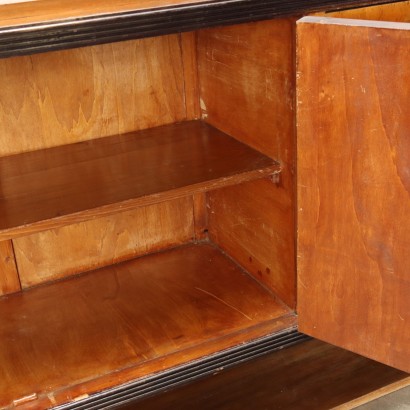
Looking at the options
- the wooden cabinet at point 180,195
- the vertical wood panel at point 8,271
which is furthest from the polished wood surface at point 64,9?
the vertical wood panel at point 8,271

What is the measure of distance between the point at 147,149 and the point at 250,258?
34 cm

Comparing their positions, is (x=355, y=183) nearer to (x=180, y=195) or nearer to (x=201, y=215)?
(x=180, y=195)

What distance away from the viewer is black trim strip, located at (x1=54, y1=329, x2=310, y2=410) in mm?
1121

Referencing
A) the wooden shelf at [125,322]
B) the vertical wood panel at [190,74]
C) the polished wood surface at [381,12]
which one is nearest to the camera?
the polished wood surface at [381,12]

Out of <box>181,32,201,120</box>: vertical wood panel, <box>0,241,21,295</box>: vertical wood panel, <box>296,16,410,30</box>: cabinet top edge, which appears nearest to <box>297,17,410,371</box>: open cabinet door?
<box>296,16,410,30</box>: cabinet top edge

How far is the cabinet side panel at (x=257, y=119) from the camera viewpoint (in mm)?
1110

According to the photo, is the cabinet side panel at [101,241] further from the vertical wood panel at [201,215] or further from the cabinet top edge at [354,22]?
the cabinet top edge at [354,22]

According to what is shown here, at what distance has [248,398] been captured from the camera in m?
1.35

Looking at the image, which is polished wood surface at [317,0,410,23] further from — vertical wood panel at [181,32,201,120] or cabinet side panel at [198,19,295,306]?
vertical wood panel at [181,32,201,120]

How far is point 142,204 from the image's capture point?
108cm

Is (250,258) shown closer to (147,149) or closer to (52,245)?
(147,149)

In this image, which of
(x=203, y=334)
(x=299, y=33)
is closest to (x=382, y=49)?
(x=299, y=33)

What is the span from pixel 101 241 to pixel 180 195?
444 mm

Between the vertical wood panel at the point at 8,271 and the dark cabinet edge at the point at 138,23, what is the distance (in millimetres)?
627
